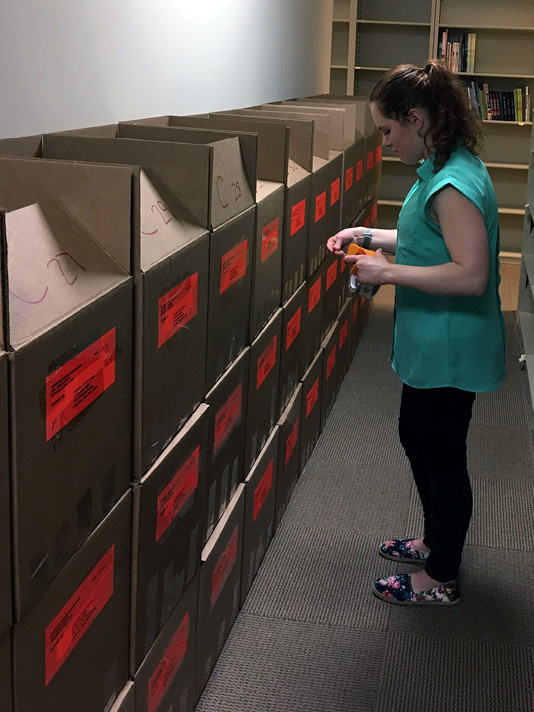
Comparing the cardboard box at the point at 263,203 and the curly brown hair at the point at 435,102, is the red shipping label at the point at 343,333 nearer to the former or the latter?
the cardboard box at the point at 263,203

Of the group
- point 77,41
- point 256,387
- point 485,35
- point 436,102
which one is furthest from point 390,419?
point 485,35

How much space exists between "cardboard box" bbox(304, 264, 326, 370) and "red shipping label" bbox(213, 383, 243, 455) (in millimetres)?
843

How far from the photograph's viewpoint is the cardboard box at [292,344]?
93.6 inches

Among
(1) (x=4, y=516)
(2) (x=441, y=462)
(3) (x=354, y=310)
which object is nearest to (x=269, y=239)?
(2) (x=441, y=462)

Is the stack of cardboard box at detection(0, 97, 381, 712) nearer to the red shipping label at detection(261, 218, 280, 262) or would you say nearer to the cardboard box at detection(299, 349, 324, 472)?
the red shipping label at detection(261, 218, 280, 262)

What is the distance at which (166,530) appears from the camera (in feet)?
4.70

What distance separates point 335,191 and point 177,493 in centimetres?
178

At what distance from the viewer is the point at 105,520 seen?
45.8 inches

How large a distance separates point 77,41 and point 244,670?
1.48 meters

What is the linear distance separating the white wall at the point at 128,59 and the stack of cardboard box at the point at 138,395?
0.07 meters

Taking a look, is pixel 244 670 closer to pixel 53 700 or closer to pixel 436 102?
pixel 53 700

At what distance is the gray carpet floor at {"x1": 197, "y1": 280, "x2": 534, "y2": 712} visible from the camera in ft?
6.27

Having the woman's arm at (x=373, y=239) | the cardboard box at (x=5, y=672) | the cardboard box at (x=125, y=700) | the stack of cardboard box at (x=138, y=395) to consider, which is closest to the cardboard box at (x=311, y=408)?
the stack of cardboard box at (x=138, y=395)

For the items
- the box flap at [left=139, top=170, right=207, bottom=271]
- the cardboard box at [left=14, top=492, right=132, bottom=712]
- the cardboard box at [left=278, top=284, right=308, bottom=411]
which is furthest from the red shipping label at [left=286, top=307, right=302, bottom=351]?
the cardboard box at [left=14, top=492, right=132, bottom=712]
